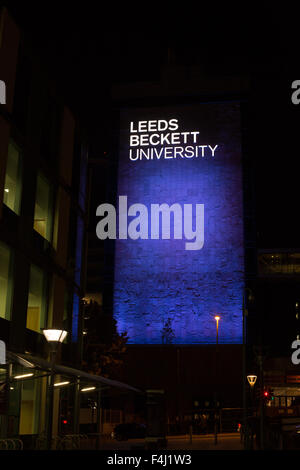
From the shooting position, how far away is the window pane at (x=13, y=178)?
31.0 metres

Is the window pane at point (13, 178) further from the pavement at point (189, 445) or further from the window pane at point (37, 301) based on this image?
the pavement at point (189, 445)

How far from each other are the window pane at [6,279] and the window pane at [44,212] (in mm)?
5336

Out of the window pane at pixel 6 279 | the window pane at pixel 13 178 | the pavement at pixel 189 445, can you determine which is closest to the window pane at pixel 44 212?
the window pane at pixel 13 178

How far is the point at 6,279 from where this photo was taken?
3053 centimetres

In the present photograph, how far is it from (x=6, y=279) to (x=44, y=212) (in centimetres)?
660

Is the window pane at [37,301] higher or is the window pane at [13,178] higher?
the window pane at [13,178]

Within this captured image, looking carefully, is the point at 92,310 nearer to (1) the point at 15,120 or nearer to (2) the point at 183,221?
(2) the point at 183,221

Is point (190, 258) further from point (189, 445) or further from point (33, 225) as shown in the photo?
point (33, 225)

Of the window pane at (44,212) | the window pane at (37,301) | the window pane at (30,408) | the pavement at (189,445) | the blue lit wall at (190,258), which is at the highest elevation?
the blue lit wall at (190,258)

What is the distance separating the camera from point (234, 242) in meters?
80.5

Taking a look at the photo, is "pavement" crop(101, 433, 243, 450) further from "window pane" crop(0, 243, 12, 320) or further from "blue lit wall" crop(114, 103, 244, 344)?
"blue lit wall" crop(114, 103, 244, 344)

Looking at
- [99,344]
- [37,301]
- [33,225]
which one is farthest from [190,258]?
[33,225]

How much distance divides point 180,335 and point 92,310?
70.4ft
